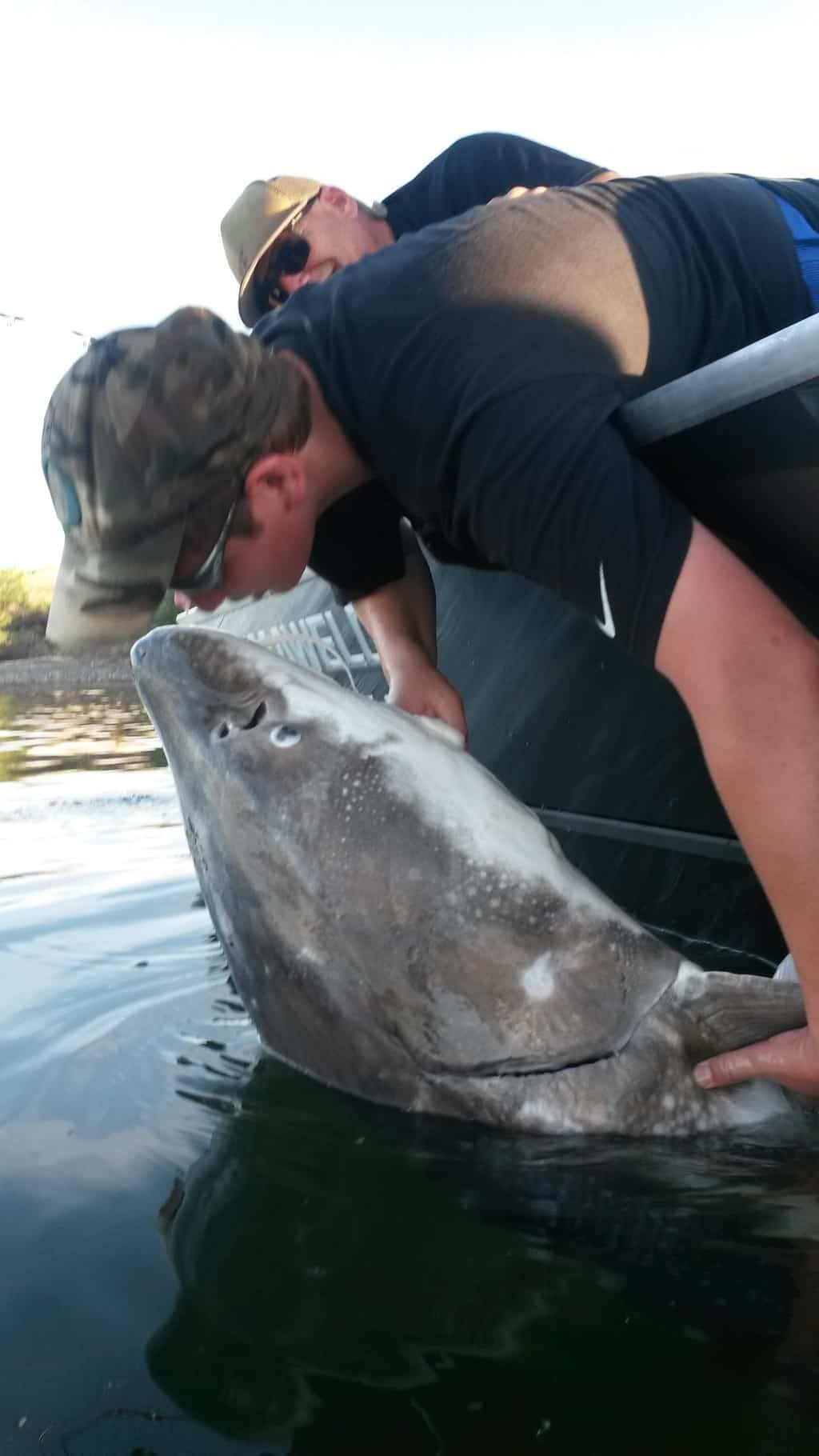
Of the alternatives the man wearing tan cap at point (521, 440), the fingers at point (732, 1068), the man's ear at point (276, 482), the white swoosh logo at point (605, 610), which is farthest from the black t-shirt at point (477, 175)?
the fingers at point (732, 1068)

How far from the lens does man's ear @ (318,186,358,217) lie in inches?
146

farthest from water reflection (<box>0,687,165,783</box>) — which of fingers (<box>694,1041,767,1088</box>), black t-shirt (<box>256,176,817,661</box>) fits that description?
fingers (<box>694,1041,767,1088</box>)

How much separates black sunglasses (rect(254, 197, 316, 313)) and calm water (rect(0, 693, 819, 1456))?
2.36m

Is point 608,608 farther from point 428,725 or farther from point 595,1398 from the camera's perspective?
point 595,1398

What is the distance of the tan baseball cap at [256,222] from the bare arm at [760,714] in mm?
2569

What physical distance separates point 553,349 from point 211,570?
66 centimetres

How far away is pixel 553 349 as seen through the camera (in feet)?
5.65

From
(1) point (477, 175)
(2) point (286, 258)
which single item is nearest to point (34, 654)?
→ (2) point (286, 258)

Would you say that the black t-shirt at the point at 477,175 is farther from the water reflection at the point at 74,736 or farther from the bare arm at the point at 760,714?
the water reflection at the point at 74,736

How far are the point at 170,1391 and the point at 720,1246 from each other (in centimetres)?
68

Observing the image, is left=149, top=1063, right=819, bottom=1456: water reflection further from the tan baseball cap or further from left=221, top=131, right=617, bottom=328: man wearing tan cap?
the tan baseball cap

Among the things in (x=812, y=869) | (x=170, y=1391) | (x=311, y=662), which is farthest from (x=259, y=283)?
(x=170, y=1391)

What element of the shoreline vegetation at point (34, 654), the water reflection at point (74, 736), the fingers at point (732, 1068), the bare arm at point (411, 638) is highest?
the bare arm at point (411, 638)

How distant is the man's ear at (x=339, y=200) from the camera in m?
3.71
